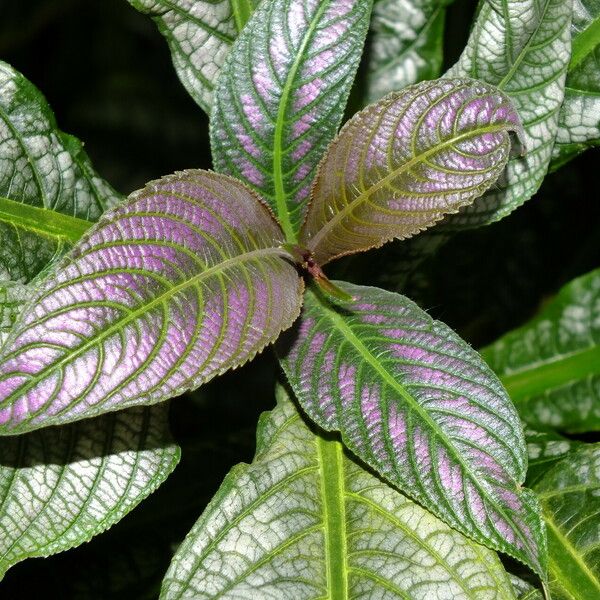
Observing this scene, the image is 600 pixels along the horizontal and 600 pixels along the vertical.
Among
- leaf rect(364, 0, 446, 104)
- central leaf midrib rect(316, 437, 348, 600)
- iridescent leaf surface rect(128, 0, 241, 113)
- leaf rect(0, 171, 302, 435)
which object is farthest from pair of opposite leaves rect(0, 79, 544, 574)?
leaf rect(364, 0, 446, 104)

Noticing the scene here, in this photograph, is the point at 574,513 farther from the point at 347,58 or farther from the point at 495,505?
the point at 347,58

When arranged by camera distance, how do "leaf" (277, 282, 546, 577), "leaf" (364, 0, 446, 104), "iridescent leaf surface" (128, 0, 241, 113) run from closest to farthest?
"leaf" (277, 282, 546, 577), "iridescent leaf surface" (128, 0, 241, 113), "leaf" (364, 0, 446, 104)

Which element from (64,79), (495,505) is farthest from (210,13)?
(64,79)

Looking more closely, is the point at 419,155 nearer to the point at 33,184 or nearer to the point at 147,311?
the point at 147,311

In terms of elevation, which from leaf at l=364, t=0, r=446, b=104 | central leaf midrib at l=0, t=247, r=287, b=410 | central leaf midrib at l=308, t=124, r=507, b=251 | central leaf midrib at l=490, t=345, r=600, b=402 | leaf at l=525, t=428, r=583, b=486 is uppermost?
leaf at l=364, t=0, r=446, b=104

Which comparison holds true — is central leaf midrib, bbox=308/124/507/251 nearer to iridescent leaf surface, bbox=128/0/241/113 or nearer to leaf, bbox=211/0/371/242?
leaf, bbox=211/0/371/242

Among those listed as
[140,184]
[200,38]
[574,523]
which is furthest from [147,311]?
[140,184]
